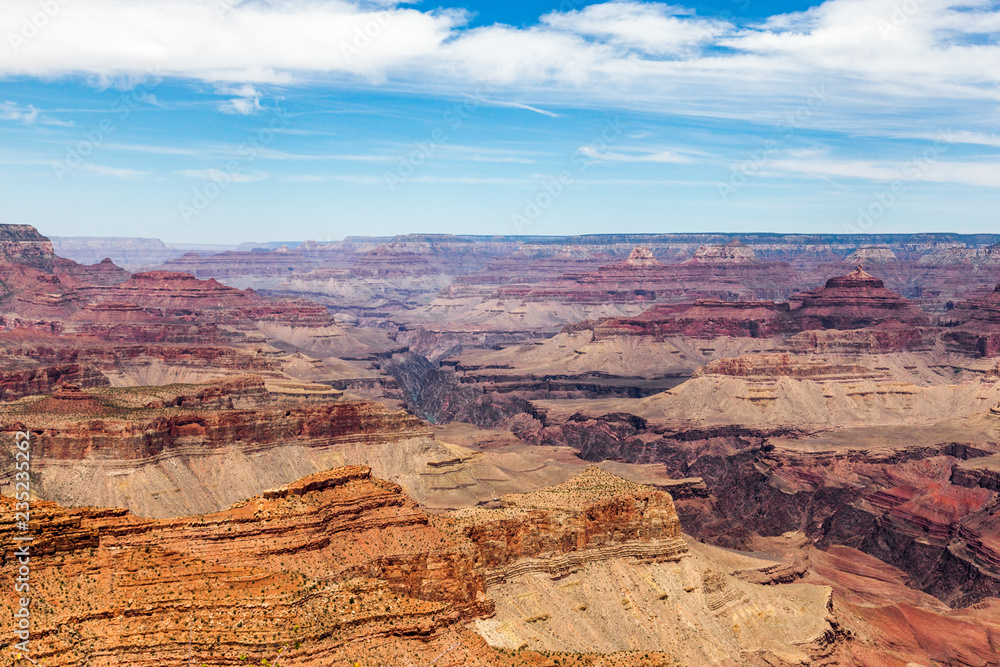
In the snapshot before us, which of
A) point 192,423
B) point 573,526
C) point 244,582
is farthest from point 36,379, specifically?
point 244,582

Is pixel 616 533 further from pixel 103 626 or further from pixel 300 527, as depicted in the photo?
pixel 103 626

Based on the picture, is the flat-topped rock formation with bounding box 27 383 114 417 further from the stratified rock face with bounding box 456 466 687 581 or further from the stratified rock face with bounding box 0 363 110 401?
the stratified rock face with bounding box 456 466 687 581

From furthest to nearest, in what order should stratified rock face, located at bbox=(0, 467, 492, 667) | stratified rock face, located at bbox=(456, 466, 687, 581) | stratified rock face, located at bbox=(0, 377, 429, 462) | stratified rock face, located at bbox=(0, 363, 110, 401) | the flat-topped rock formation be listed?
stratified rock face, located at bbox=(0, 363, 110, 401), the flat-topped rock formation, stratified rock face, located at bbox=(0, 377, 429, 462), stratified rock face, located at bbox=(456, 466, 687, 581), stratified rock face, located at bbox=(0, 467, 492, 667)

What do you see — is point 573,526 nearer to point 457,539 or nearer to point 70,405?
point 457,539

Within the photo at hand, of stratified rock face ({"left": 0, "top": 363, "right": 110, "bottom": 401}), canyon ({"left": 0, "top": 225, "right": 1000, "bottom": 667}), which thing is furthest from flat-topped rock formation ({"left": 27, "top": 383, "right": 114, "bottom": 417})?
stratified rock face ({"left": 0, "top": 363, "right": 110, "bottom": 401})

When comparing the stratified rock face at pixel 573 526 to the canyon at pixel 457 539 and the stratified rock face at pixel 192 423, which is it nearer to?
the canyon at pixel 457 539

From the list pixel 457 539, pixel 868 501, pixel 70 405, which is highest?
pixel 457 539
